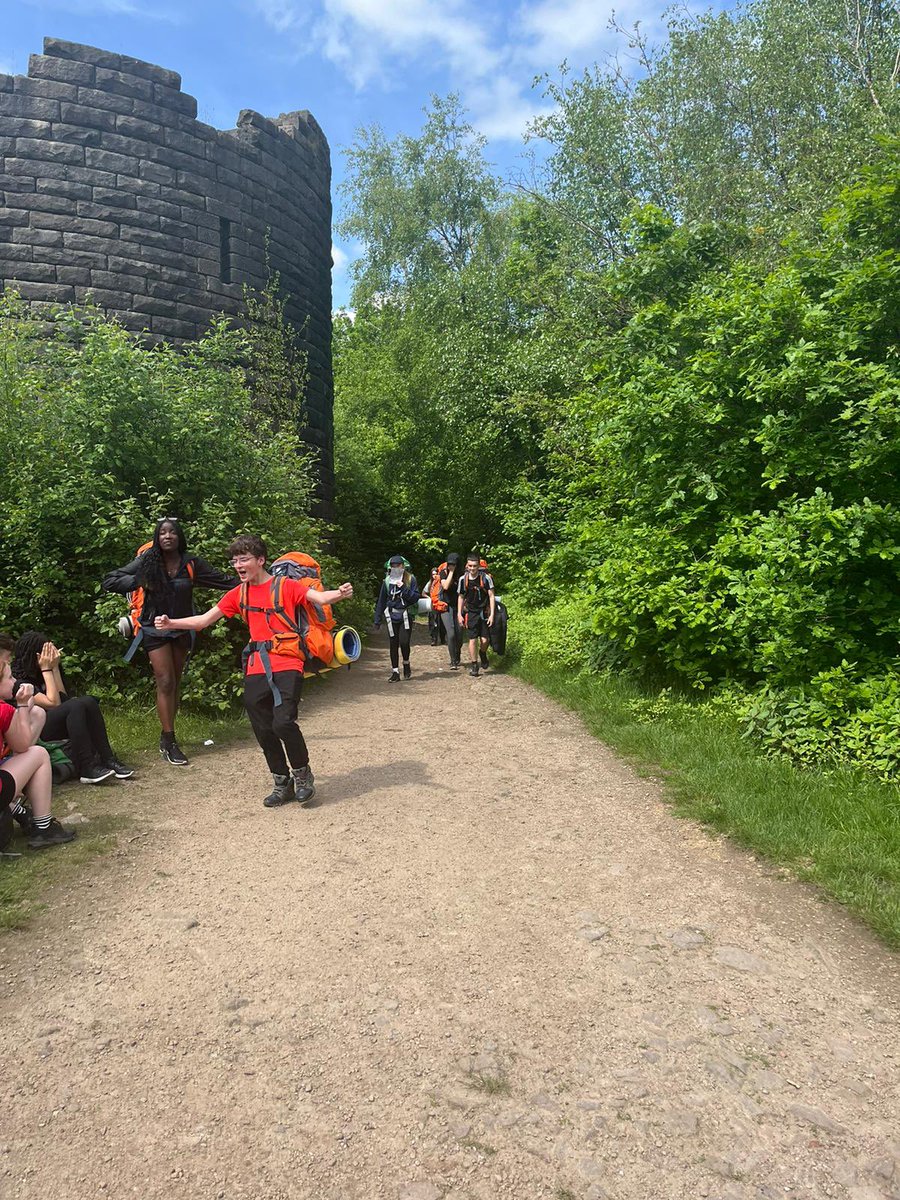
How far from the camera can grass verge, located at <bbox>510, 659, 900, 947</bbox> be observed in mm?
3705

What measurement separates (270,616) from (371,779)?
1478mm

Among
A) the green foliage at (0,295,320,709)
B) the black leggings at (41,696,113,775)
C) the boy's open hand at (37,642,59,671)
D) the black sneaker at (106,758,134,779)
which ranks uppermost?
the green foliage at (0,295,320,709)

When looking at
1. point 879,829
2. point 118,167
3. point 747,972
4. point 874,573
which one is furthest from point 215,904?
point 118,167

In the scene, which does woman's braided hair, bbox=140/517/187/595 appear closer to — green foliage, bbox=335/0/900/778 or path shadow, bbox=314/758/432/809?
path shadow, bbox=314/758/432/809

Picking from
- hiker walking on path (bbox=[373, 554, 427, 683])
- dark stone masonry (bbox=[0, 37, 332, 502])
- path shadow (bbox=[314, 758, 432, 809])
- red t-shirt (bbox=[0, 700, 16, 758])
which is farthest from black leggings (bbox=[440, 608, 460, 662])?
red t-shirt (bbox=[0, 700, 16, 758])

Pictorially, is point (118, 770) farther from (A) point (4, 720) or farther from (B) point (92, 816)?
(A) point (4, 720)

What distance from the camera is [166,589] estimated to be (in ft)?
19.6

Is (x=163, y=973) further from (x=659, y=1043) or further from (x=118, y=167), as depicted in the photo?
(x=118, y=167)

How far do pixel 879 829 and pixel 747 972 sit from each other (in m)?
1.43

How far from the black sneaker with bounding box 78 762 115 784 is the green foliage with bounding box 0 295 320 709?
1.46m

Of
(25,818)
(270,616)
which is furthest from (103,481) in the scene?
(25,818)

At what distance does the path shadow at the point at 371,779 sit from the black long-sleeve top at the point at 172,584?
1.68 meters

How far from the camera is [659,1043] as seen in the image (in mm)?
2684

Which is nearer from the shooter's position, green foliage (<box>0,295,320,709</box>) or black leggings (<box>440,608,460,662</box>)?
green foliage (<box>0,295,320,709</box>)
